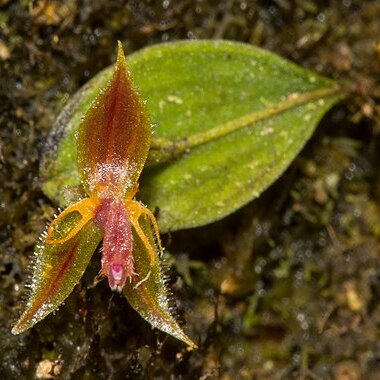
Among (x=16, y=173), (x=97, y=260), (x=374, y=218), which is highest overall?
(x=16, y=173)

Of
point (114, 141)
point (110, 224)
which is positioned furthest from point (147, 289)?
point (114, 141)

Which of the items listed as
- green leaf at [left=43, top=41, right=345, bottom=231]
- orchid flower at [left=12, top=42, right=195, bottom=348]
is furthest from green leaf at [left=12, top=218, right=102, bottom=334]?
green leaf at [left=43, top=41, right=345, bottom=231]

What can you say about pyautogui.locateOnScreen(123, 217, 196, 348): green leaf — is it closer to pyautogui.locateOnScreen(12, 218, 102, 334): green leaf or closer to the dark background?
pyautogui.locateOnScreen(12, 218, 102, 334): green leaf

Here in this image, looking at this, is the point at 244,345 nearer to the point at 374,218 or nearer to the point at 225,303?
the point at 225,303

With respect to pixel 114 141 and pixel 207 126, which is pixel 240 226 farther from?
pixel 114 141

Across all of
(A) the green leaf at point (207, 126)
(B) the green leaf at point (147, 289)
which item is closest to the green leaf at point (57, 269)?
(B) the green leaf at point (147, 289)

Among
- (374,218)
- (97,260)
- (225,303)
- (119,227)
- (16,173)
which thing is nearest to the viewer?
(119,227)

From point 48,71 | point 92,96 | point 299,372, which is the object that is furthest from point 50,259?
point 299,372
